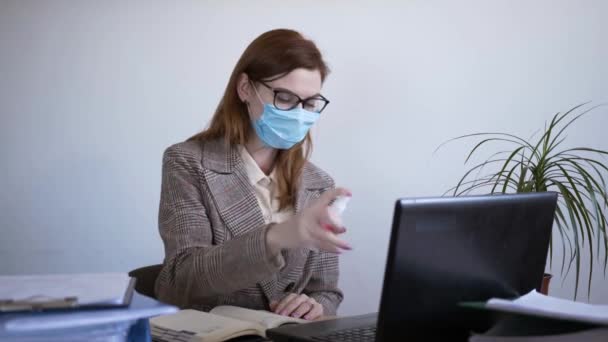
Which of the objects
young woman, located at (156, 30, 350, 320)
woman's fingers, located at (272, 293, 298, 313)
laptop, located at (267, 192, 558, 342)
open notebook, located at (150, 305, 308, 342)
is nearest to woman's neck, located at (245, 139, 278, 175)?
young woman, located at (156, 30, 350, 320)

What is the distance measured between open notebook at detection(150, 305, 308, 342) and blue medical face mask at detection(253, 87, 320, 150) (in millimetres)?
625

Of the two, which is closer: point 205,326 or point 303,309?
point 205,326

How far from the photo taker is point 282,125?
182 cm

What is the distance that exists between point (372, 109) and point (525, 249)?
73.9 inches

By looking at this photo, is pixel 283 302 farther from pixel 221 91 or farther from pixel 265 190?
pixel 221 91

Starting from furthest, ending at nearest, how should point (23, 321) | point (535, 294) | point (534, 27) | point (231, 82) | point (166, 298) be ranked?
point (534, 27), point (231, 82), point (166, 298), point (535, 294), point (23, 321)

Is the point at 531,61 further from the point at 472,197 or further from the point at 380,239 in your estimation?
the point at 472,197

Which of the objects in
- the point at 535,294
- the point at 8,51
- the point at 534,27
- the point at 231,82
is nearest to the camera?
the point at 535,294

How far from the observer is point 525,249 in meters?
1.10

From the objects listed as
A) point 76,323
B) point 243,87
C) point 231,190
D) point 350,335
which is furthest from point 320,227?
point 243,87

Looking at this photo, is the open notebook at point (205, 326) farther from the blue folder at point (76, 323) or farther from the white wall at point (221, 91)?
the white wall at point (221, 91)

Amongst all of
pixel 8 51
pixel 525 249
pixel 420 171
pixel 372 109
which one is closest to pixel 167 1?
pixel 8 51

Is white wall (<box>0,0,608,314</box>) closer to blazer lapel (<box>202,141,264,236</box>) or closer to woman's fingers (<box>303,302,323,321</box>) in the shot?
blazer lapel (<box>202,141,264,236</box>)

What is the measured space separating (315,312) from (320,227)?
65cm
